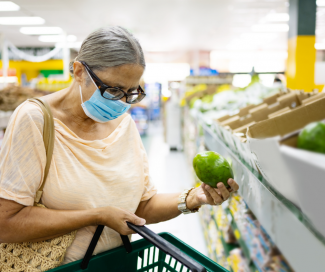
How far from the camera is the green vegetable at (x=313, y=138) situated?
581mm

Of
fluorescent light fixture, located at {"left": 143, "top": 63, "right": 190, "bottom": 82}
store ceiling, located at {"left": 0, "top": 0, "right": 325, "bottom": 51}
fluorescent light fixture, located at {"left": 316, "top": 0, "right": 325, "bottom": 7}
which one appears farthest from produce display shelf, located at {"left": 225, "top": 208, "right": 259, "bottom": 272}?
fluorescent light fixture, located at {"left": 143, "top": 63, "right": 190, "bottom": 82}

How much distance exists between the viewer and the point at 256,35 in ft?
40.1

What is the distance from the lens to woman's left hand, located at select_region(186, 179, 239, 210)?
1.16 metres

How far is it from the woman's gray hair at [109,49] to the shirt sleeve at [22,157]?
11.7 inches

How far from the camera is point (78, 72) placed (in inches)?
49.7

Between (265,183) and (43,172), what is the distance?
2.59 feet

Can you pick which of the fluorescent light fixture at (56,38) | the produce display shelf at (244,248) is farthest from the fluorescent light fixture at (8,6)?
the produce display shelf at (244,248)

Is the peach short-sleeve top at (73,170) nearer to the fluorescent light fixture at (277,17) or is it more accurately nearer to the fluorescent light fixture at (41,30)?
the fluorescent light fixture at (277,17)

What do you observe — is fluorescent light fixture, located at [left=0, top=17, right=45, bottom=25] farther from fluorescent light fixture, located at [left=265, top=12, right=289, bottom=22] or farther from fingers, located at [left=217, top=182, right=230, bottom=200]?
fingers, located at [left=217, top=182, right=230, bottom=200]

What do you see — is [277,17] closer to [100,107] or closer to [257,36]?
[257,36]

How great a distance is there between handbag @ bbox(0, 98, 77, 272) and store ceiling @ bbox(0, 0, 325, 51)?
7006mm

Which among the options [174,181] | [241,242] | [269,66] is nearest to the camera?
[241,242]

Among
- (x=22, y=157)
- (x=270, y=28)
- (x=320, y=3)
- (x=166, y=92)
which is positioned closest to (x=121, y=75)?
(x=22, y=157)

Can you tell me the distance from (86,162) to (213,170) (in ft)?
1.62
